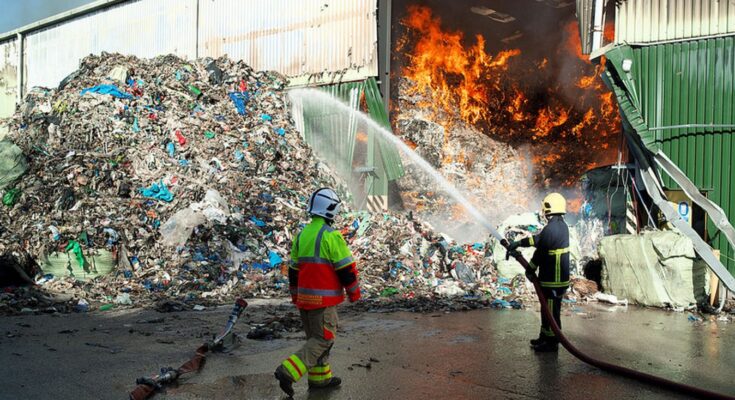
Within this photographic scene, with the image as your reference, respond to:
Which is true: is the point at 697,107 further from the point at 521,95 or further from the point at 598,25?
the point at 521,95

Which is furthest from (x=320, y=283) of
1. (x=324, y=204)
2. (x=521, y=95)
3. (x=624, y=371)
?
(x=521, y=95)

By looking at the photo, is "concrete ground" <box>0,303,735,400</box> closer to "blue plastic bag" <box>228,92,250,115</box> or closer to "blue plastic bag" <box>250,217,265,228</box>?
"blue plastic bag" <box>250,217,265,228</box>

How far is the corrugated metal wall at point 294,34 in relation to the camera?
16.4 meters

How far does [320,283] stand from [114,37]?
22.6 meters

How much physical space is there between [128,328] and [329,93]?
10.8 meters

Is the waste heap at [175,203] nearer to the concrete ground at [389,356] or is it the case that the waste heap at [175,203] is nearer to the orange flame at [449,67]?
the concrete ground at [389,356]

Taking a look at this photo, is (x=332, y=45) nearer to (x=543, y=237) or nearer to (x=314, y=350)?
(x=543, y=237)

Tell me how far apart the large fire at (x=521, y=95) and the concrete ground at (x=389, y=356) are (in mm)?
10730

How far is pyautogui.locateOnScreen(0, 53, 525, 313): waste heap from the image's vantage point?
10445 mm

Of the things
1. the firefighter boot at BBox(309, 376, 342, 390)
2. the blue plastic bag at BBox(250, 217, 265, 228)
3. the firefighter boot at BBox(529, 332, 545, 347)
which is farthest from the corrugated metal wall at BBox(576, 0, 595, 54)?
the firefighter boot at BBox(309, 376, 342, 390)

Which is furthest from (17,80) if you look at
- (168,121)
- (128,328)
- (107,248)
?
(128,328)

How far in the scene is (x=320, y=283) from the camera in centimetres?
491

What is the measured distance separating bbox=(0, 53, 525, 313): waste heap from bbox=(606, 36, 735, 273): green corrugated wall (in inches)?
152

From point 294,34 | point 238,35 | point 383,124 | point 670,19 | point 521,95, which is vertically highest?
point 238,35
